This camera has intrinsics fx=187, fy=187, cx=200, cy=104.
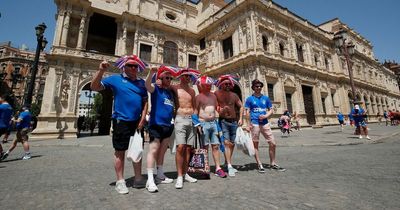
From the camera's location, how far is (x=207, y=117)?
3377 millimetres

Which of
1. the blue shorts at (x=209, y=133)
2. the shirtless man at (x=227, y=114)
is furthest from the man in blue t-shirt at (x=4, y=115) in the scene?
the shirtless man at (x=227, y=114)

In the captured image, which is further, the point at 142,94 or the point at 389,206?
the point at 142,94

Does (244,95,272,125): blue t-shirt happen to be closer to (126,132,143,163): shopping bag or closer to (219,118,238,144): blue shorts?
(219,118,238,144): blue shorts

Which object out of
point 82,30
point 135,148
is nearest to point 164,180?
point 135,148

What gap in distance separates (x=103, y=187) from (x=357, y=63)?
118 ft

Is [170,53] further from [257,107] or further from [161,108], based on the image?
[161,108]

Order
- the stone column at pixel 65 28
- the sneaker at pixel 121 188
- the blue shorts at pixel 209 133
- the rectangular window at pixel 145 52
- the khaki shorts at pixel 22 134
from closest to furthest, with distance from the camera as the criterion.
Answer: the sneaker at pixel 121 188, the blue shorts at pixel 209 133, the khaki shorts at pixel 22 134, the stone column at pixel 65 28, the rectangular window at pixel 145 52

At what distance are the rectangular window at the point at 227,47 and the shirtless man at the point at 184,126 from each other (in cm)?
1600

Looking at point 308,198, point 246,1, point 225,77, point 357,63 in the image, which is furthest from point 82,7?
point 357,63

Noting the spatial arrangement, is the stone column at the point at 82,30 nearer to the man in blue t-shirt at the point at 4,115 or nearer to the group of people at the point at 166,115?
the man in blue t-shirt at the point at 4,115

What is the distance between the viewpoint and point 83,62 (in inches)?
582

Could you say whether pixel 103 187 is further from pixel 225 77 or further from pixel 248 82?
pixel 248 82

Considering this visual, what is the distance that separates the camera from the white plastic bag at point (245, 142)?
11.5ft

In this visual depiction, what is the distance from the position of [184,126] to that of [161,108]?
46 centimetres
